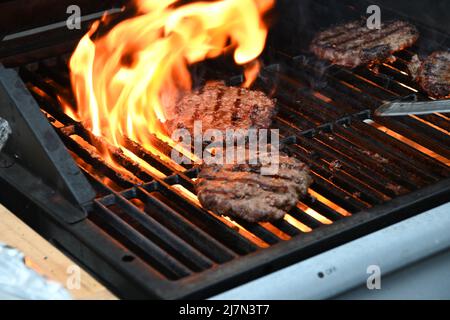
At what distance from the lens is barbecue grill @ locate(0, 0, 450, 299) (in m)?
2.40

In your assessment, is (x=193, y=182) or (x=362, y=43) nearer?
(x=193, y=182)

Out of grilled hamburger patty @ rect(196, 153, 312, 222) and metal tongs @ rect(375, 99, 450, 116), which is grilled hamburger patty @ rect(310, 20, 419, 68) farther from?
grilled hamburger patty @ rect(196, 153, 312, 222)

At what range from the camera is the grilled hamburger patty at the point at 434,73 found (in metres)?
3.38

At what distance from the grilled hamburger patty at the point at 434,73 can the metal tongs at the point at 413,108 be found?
15.1 inches

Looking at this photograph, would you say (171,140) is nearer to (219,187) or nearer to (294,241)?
(219,187)

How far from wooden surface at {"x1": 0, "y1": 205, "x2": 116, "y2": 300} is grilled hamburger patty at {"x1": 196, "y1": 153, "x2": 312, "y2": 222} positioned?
0.47 meters

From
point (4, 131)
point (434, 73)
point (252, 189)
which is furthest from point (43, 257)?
point (434, 73)

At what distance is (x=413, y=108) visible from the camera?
295cm

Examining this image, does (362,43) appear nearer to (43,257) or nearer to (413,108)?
(413,108)

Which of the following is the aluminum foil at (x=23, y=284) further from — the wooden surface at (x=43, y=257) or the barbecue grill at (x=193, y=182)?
the barbecue grill at (x=193, y=182)

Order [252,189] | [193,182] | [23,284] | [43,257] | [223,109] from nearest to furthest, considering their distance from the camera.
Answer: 1. [23,284]
2. [43,257]
3. [252,189]
4. [193,182]
5. [223,109]

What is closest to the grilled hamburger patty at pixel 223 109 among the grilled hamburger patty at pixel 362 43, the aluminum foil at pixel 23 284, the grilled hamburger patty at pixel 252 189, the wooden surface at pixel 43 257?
the grilled hamburger patty at pixel 252 189

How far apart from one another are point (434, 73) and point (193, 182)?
1167 millimetres
